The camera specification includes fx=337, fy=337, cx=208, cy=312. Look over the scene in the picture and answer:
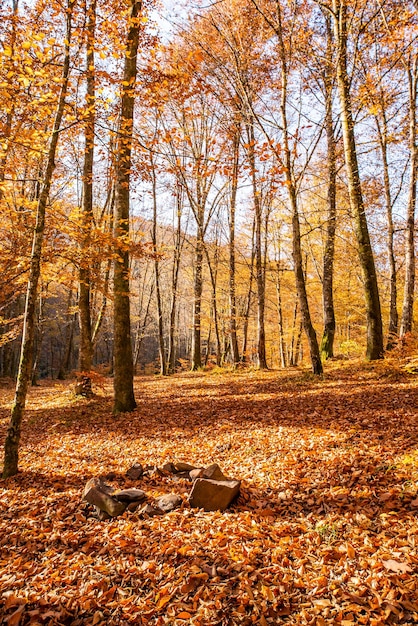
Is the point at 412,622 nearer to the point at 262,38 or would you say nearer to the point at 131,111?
the point at 131,111

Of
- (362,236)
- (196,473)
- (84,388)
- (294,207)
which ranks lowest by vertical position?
(196,473)

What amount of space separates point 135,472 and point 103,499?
3.30ft

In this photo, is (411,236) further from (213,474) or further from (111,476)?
(111,476)

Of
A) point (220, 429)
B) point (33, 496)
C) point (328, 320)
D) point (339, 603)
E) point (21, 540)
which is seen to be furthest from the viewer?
point (328, 320)

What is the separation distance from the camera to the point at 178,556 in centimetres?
376

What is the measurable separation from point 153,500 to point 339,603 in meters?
2.82

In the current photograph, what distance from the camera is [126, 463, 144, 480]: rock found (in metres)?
5.75

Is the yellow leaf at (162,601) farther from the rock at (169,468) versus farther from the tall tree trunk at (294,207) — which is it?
the tall tree trunk at (294,207)

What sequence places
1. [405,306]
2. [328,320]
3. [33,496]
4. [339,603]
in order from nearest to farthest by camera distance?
[339,603], [33,496], [405,306], [328,320]

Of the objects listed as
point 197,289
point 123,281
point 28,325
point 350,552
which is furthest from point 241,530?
point 197,289

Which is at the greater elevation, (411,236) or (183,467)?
(411,236)

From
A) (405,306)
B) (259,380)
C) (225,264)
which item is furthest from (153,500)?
(225,264)

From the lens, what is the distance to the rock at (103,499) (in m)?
4.74

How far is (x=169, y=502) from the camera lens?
15.8ft
